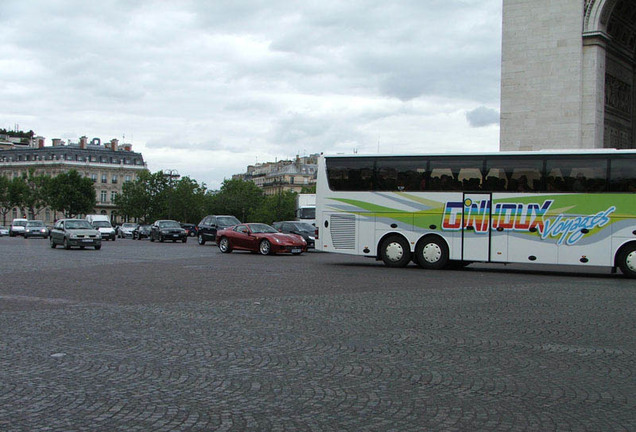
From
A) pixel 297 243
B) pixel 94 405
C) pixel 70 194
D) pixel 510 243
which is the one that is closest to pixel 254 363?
pixel 94 405

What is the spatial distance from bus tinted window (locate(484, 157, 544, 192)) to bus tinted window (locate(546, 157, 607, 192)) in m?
0.29

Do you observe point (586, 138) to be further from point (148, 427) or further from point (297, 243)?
point (148, 427)

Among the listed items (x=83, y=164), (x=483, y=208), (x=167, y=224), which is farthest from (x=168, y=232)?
(x=83, y=164)

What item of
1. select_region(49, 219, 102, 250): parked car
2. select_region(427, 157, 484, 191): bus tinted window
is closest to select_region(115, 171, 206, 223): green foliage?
select_region(49, 219, 102, 250): parked car

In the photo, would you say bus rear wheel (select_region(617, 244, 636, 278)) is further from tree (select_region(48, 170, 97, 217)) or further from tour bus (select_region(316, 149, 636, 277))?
tree (select_region(48, 170, 97, 217))

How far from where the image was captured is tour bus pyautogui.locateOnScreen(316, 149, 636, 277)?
19078 mm

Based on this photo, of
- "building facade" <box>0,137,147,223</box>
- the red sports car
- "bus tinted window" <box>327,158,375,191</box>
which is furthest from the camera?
"building facade" <box>0,137,147,223</box>

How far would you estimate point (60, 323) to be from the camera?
30.5 ft

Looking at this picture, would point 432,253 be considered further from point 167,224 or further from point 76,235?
point 167,224

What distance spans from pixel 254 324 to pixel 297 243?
20.5m

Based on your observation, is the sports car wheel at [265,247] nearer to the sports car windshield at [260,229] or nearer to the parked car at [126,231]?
the sports car windshield at [260,229]

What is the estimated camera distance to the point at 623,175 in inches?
743

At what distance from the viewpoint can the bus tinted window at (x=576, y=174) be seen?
1909cm

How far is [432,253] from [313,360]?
48.2 feet
